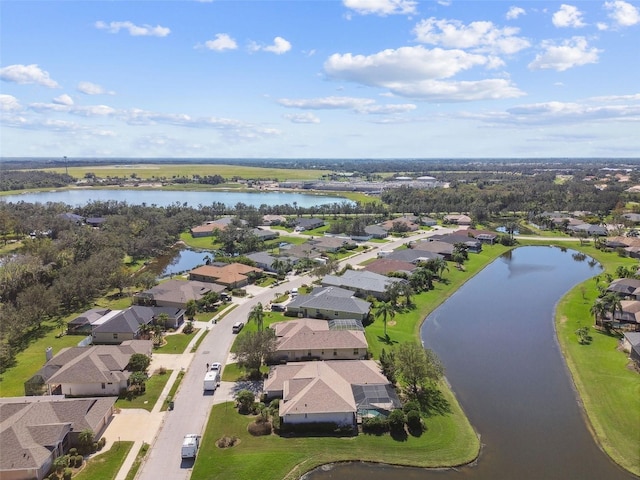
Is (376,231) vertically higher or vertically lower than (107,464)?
higher

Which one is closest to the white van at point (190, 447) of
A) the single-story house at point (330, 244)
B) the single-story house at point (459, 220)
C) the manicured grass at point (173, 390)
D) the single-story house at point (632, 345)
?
the manicured grass at point (173, 390)

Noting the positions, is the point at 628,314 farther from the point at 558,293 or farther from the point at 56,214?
the point at 56,214

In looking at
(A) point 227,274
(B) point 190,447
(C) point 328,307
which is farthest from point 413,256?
(B) point 190,447

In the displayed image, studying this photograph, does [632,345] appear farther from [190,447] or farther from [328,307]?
[190,447]

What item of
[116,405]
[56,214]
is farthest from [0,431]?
[56,214]

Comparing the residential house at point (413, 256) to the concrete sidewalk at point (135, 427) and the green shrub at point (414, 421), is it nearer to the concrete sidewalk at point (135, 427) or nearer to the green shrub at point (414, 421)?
the green shrub at point (414, 421)
